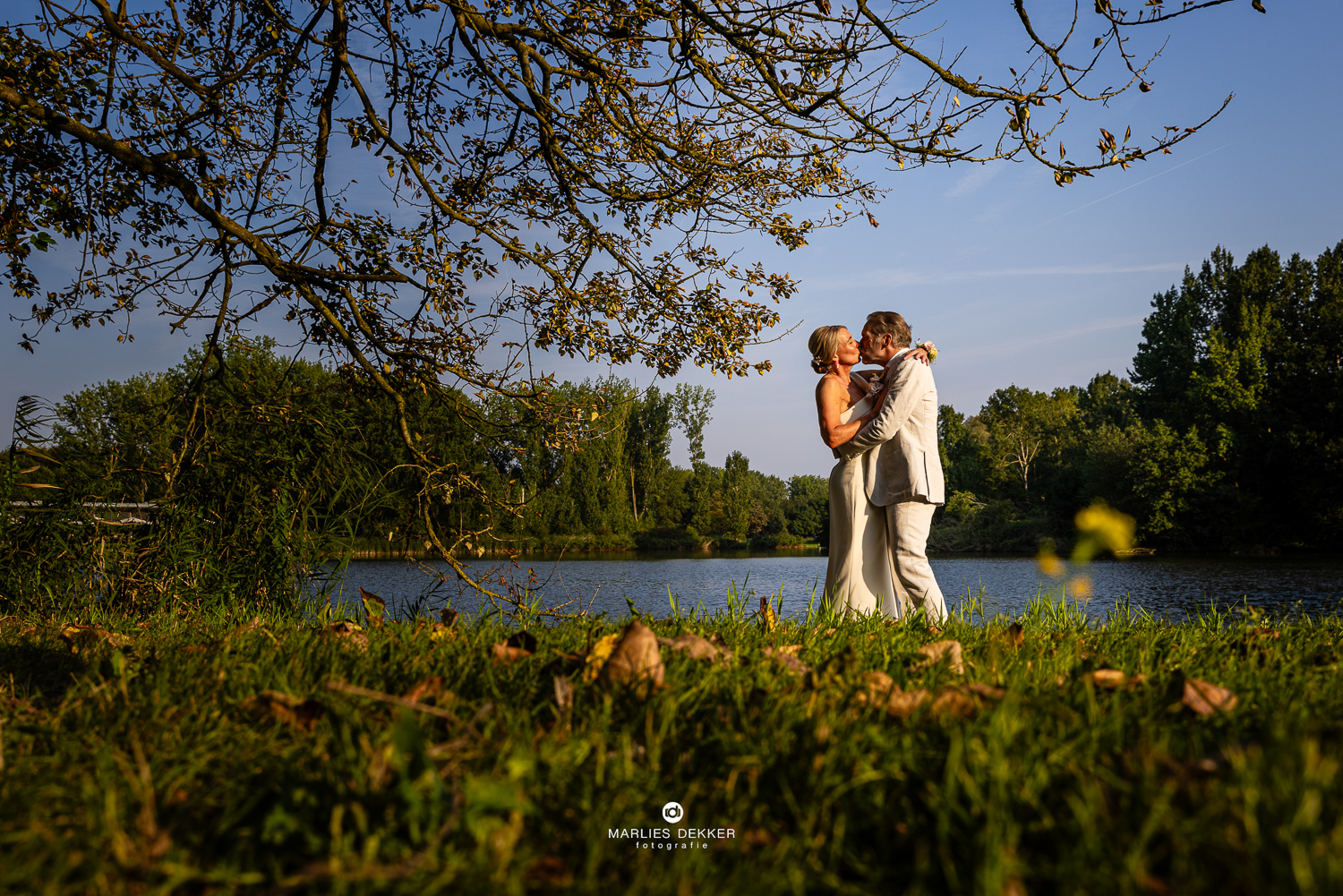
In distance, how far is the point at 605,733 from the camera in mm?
1395

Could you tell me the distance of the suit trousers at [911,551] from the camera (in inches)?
200

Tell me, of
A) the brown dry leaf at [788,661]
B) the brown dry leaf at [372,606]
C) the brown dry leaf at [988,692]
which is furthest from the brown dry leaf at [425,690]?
the brown dry leaf at [372,606]

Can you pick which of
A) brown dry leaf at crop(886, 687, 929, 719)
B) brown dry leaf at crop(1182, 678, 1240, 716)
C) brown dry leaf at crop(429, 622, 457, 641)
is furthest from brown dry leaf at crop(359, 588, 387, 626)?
brown dry leaf at crop(1182, 678, 1240, 716)

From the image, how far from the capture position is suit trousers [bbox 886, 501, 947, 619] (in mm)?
5082

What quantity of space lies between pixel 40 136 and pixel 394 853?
7720mm

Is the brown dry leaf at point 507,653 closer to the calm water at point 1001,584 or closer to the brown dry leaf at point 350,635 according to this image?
the brown dry leaf at point 350,635

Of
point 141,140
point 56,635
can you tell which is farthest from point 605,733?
point 141,140

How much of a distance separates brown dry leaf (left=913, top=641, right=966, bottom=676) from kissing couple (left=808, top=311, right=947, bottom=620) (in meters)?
2.92

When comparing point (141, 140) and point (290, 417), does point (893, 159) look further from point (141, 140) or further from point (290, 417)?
point (141, 140)

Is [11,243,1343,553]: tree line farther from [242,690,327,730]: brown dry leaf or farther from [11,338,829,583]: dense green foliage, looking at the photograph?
[242,690,327,730]: brown dry leaf

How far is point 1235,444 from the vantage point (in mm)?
43594

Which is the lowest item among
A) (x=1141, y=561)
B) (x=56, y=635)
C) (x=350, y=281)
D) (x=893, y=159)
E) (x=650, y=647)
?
(x=1141, y=561)

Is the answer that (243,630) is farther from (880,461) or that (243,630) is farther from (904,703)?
(880,461)

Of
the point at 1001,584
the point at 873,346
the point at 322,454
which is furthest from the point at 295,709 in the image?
the point at 1001,584
